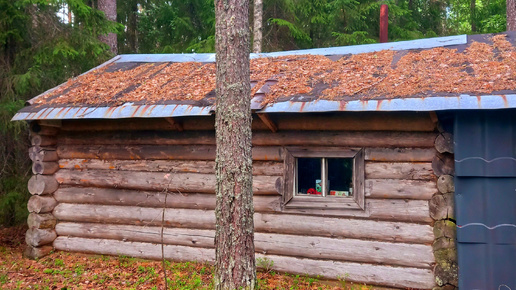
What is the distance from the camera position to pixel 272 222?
7.21 metres

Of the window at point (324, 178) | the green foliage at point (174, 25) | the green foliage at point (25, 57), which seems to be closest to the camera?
the window at point (324, 178)

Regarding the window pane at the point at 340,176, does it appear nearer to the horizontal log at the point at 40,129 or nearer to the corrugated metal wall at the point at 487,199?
the corrugated metal wall at the point at 487,199

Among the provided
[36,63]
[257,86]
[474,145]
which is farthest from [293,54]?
[36,63]

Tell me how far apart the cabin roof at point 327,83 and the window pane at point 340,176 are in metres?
1.21

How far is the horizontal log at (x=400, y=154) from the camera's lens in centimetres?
638

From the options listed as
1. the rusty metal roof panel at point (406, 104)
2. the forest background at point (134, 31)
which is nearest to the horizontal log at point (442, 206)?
the rusty metal roof panel at point (406, 104)

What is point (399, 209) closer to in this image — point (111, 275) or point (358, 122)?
point (358, 122)

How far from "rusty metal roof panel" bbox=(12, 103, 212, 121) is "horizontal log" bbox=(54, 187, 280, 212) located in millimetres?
1617

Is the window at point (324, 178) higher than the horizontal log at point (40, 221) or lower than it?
higher

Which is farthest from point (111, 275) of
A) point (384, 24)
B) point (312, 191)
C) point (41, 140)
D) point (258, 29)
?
point (258, 29)

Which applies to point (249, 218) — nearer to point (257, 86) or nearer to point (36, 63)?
point (257, 86)

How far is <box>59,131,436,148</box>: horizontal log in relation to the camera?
6.52 metres

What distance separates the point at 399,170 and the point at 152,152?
4.32 m

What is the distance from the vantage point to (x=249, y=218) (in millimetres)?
5320
